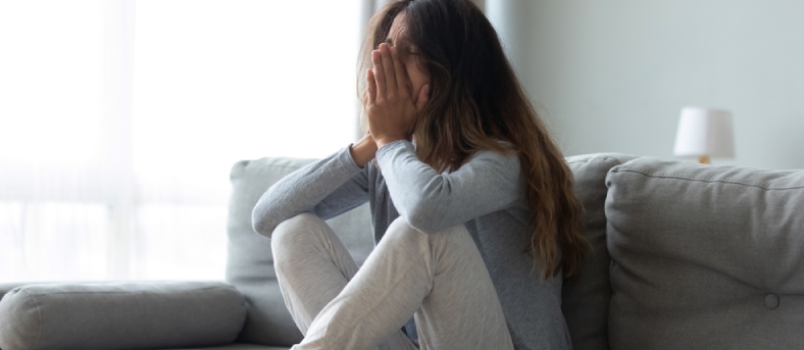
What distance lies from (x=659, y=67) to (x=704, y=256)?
2175 millimetres

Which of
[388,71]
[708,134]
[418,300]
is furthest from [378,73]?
[708,134]

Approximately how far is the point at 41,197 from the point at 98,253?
0.26m

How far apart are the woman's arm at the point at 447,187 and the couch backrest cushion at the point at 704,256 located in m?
0.22

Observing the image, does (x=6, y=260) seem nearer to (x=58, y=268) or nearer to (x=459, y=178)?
(x=58, y=268)

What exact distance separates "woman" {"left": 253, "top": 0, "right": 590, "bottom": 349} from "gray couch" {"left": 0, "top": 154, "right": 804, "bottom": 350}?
9 cm

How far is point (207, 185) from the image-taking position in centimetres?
269

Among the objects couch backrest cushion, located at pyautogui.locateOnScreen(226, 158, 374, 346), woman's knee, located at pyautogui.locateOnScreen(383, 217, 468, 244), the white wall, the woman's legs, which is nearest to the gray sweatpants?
woman's knee, located at pyautogui.locateOnScreen(383, 217, 468, 244)

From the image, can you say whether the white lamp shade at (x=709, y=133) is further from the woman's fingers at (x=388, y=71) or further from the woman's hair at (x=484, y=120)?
the woman's fingers at (x=388, y=71)

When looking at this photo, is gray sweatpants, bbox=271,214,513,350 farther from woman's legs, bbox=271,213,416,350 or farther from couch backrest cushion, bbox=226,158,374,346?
couch backrest cushion, bbox=226,158,374,346

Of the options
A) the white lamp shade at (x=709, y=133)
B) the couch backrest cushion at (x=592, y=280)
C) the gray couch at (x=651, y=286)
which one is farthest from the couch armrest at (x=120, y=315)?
the white lamp shade at (x=709, y=133)

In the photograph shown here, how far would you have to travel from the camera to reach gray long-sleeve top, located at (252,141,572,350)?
1.12 m

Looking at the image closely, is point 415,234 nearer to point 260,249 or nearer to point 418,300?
point 418,300

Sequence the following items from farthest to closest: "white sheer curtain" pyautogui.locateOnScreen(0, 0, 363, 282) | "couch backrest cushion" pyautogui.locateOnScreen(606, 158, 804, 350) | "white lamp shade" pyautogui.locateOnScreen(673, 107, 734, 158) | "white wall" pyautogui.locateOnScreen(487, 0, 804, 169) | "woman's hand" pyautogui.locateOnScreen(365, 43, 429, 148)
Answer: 1. "white wall" pyautogui.locateOnScreen(487, 0, 804, 169)
2. "white lamp shade" pyautogui.locateOnScreen(673, 107, 734, 158)
3. "white sheer curtain" pyautogui.locateOnScreen(0, 0, 363, 282)
4. "woman's hand" pyautogui.locateOnScreen(365, 43, 429, 148)
5. "couch backrest cushion" pyautogui.locateOnScreen(606, 158, 804, 350)

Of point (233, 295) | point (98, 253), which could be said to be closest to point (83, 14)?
point (98, 253)
